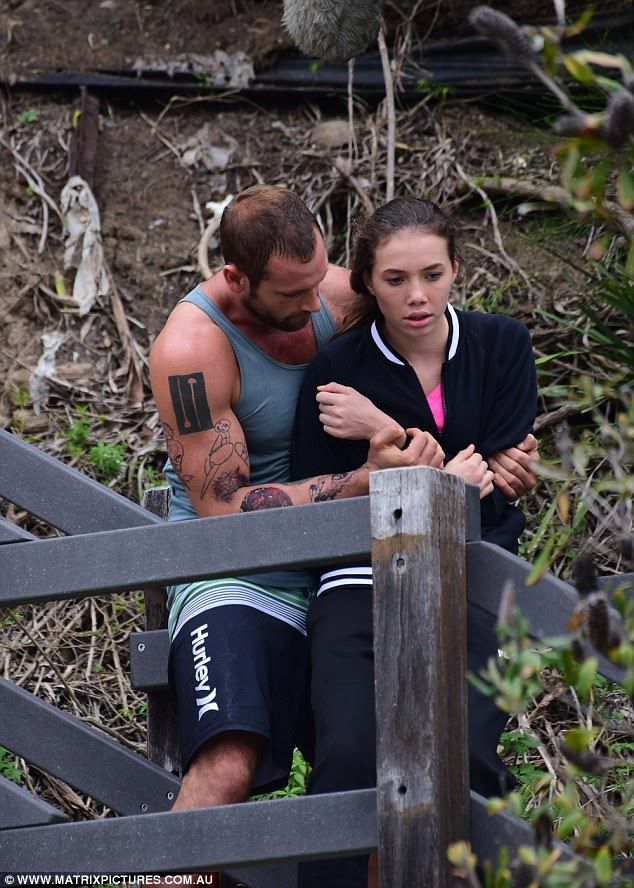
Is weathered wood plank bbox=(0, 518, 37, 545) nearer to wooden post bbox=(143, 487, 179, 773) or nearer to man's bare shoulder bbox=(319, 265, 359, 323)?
wooden post bbox=(143, 487, 179, 773)

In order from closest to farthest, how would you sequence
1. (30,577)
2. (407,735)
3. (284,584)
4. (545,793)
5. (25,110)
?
(407,735) < (30,577) < (284,584) < (545,793) < (25,110)

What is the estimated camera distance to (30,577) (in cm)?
305

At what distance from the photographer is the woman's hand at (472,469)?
3.32 metres

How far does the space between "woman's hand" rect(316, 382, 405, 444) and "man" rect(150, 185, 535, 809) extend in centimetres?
9

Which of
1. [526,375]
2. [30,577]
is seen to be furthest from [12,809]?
[526,375]

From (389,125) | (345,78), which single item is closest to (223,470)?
(389,125)

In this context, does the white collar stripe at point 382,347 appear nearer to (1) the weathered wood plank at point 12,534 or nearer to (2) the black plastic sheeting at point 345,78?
(1) the weathered wood plank at point 12,534

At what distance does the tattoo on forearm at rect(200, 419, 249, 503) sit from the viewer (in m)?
3.52

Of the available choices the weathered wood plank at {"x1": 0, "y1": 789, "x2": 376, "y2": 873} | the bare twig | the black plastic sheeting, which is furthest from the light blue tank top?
the black plastic sheeting

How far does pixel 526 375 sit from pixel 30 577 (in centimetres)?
143

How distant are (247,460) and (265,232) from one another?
2.01 ft

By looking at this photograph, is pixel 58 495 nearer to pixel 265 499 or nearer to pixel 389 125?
pixel 265 499

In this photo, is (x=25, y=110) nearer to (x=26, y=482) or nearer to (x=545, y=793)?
(x=26, y=482)

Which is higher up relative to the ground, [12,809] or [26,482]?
[26,482]
